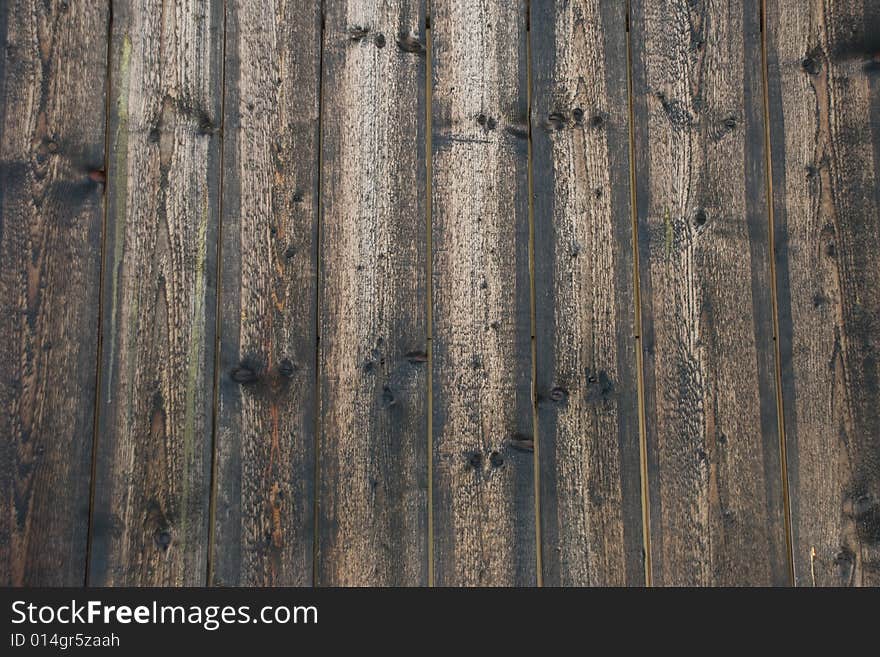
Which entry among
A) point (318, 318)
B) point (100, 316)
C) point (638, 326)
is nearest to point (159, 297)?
point (100, 316)

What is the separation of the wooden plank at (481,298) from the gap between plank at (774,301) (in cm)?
A: 36

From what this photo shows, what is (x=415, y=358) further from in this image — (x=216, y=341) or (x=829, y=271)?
(x=829, y=271)

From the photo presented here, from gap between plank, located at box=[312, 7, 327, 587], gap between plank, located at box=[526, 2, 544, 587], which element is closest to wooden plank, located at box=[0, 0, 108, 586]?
gap between plank, located at box=[312, 7, 327, 587]

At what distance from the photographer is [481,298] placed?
1.11m

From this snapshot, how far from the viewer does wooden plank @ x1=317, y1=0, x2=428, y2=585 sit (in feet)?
3.55

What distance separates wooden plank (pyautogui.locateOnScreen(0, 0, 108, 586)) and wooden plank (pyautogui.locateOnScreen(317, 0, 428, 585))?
1.10 ft

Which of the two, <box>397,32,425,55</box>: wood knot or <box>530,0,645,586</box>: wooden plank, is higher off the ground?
<box>397,32,425,55</box>: wood knot

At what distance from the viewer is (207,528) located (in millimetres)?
1080

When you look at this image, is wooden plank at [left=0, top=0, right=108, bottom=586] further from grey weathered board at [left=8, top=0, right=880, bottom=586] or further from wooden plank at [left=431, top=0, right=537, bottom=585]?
wooden plank at [left=431, top=0, right=537, bottom=585]

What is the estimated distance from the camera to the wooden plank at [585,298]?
1086 millimetres

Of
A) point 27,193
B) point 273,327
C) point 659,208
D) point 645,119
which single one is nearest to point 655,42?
point 645,119

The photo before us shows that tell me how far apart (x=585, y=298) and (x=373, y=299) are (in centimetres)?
31

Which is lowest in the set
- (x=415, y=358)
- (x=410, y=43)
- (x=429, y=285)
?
(x=415, y=358)
